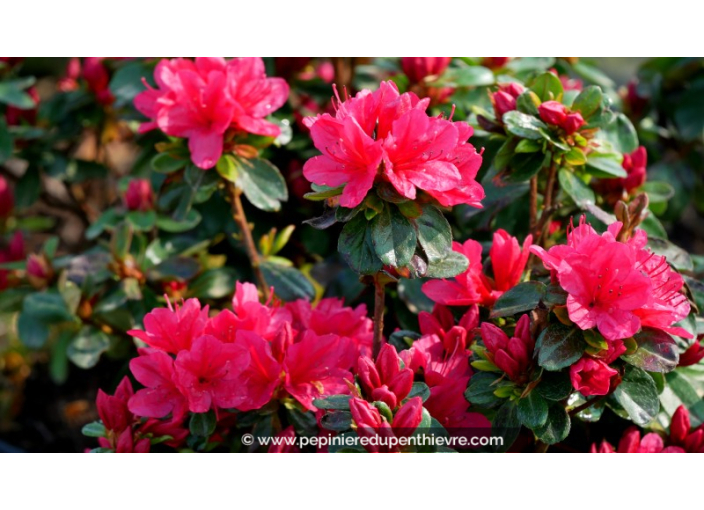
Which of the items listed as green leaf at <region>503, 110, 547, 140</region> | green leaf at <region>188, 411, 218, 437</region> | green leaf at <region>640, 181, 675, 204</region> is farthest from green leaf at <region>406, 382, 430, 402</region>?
green leaf at <region>640, 181, 675, 204</region>

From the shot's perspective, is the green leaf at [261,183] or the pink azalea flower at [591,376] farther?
the green leaf at [261,183]

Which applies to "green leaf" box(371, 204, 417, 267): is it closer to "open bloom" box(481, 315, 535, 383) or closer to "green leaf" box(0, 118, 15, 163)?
"open bloom" box(481, 315, 535, 383)

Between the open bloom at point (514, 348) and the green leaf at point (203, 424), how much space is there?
45 cm

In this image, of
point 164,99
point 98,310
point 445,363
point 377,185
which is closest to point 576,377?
point 445,363

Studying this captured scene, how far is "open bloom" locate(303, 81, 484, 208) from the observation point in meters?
1.02

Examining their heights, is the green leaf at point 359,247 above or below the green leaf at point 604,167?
above

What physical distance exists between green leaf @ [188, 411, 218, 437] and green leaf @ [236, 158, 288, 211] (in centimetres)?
45

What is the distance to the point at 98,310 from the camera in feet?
5.62

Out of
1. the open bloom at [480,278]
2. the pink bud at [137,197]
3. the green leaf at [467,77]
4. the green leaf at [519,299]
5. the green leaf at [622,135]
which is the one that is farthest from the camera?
the pink bud at [137,197]

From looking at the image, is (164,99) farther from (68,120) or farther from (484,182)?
(68,120)

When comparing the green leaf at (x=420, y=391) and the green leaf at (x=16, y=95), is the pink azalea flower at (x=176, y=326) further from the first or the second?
the green leaf at (x=16, y=95)

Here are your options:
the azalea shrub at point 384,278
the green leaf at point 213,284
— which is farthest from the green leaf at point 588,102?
the green leaf at point 213,284

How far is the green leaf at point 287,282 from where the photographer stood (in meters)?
1.55

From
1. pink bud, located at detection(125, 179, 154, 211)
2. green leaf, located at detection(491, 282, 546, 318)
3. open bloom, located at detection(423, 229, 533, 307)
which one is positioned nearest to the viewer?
green leaf, located at detection(491, 282, 546, 318)
